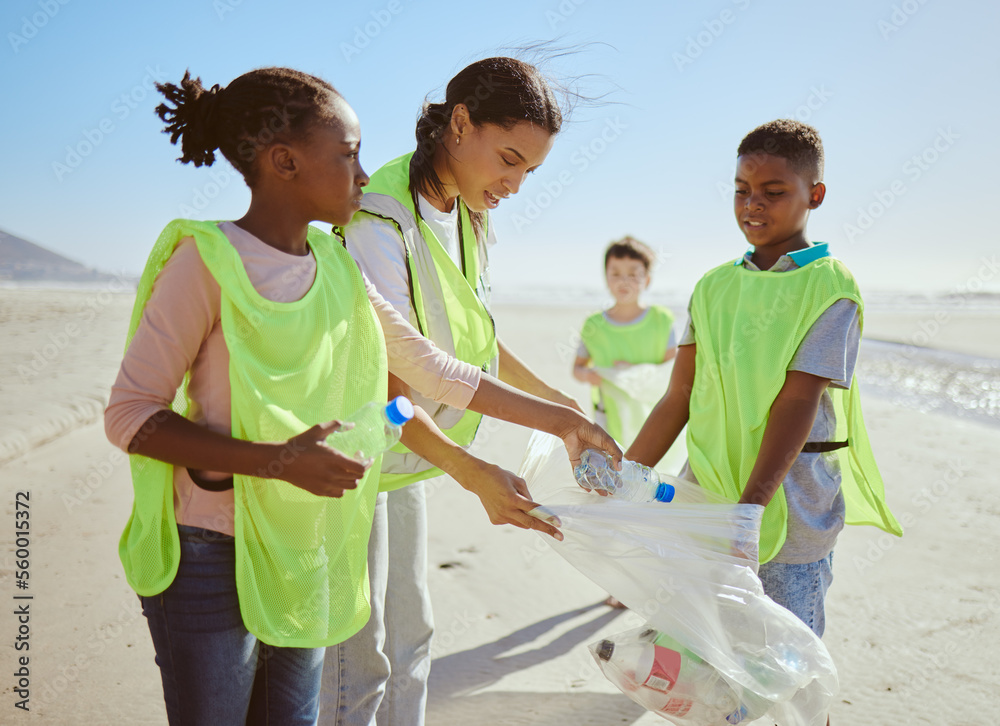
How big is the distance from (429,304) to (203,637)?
1.03 metres

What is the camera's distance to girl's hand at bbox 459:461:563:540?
74.7 inches

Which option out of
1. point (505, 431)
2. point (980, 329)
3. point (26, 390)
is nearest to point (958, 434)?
point (505, 431)

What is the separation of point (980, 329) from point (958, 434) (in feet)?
44.1

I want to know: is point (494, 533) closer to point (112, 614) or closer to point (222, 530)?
point (112, 614)

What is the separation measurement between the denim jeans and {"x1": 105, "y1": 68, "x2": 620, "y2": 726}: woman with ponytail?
369 mm

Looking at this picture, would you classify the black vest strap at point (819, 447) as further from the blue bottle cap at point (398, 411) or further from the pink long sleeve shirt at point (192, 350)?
the pink long sleeve shirt at point (192, 350)

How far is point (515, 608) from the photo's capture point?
3.75 m

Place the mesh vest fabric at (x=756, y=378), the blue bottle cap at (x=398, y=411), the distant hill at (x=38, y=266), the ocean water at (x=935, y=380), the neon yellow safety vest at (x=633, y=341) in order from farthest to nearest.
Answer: the distant hill at (x=38, y=266) → the ocean water at (x=935, y=380) → the neon yellow safety vest at (x=633, y=341) → the mesh vest fabric at (x=756, y=378) → the blue bottle cap at (x=398, y=411)

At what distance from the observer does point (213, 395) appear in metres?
1.48

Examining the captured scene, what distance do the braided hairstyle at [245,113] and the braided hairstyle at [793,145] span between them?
1327 mm

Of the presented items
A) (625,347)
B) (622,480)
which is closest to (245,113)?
(622,480)

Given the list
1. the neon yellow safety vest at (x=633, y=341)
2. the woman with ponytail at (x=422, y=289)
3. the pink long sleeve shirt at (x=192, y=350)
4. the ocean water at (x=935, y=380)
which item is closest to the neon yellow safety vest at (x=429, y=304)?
the woman with ponytail at (x=422, y=289)

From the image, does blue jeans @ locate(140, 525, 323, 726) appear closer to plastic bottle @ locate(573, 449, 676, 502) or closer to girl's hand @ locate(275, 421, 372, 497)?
girl's hand @ locate(275, 421, 372, 497)

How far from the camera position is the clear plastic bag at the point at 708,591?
190cm
